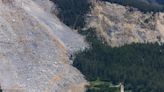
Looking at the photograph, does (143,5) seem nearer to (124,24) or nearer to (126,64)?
(124,24)

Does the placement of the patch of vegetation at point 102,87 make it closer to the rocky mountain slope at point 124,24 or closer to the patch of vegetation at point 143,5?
the rocky mountain slope at point 124,24

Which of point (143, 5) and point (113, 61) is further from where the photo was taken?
point (143, 5)

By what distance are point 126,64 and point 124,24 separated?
774 inches

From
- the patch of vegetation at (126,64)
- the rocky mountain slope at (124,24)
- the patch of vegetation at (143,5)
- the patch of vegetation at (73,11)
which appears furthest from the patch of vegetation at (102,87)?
the patch of vegetation at (143,5)

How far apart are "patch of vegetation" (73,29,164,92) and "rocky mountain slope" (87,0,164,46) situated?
5.00 m

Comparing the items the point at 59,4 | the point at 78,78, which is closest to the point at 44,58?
the point at 78,78

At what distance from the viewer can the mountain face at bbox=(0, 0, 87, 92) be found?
12202cm

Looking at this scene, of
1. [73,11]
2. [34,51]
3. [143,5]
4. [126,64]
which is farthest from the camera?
[143,5]

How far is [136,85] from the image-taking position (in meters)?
129

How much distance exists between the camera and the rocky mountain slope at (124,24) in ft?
498

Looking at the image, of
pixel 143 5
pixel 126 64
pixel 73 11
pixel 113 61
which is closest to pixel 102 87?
pixel 126 64

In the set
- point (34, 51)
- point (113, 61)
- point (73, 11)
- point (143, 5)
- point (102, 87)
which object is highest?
point (143, 5)

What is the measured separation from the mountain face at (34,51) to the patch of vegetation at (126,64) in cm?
197

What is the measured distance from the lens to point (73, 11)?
152000 mm
